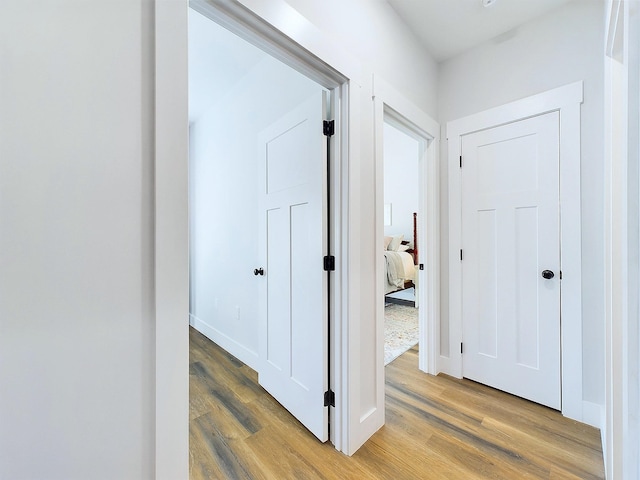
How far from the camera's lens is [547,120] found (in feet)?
5.91

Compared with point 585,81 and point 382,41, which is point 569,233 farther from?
point 382,41

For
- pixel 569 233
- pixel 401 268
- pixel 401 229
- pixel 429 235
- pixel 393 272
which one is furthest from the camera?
pixel 401 229

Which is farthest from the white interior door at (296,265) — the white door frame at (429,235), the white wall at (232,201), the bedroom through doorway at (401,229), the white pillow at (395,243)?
the white pillow at (395,243)

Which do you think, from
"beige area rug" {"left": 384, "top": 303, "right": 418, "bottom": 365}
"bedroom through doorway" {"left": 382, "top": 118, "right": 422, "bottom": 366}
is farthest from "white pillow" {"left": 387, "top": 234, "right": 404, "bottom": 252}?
"beige area rug" {"left": 384, "top": 303, "right": 418, "bottom": 365}

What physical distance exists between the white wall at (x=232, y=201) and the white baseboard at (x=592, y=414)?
7.34 ft

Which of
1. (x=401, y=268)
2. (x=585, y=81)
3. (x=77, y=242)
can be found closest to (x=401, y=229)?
(x=401, y=268)

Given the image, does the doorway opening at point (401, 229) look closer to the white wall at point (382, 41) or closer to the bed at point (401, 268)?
the bed at point (401, 268)

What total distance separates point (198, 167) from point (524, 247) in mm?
3416

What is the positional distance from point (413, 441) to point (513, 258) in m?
1.38

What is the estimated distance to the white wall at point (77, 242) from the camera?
0.60m

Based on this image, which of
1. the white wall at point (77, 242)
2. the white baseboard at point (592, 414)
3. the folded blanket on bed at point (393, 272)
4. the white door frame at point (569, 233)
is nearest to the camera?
the white wall at point (77, 242)

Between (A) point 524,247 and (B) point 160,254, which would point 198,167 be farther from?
(A) point 524,247

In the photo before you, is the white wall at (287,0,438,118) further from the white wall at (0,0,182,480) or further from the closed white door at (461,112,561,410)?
A: the white wall at (0,0,182,480)

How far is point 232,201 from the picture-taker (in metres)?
2.66
